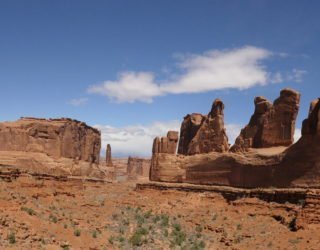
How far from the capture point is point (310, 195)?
1044 inches

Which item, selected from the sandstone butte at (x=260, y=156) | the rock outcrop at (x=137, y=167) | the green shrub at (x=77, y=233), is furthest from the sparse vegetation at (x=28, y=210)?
the rock outcrop at (x=137, y=167)

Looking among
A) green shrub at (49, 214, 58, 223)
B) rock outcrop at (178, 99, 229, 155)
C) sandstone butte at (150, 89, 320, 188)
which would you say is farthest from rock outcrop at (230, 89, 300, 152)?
green shrub at (49, 214, 58, 223)

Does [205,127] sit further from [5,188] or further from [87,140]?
[87,140]

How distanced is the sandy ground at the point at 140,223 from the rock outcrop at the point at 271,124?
23.5 feet

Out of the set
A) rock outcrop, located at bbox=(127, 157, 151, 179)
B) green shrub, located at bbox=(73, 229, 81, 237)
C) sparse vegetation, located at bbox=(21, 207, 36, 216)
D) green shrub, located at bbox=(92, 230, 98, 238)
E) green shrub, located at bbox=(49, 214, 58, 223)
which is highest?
rock outcrop, located at bbox=(127, 157, 151, 179)

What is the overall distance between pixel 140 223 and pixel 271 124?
51.5ft

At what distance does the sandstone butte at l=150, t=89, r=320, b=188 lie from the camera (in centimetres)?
3173

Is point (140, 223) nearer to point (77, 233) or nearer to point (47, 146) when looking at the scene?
point (77, 233)

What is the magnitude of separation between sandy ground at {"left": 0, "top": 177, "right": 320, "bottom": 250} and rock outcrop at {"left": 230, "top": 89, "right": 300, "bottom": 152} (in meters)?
7.16

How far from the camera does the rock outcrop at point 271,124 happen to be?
39250mm

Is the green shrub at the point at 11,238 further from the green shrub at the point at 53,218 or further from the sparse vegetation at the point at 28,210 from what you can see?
the green shrub at the point at 53,218

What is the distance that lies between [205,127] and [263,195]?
59.0 feet

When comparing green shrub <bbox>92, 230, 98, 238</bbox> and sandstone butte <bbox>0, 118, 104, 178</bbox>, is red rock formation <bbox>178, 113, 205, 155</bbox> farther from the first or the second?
green shrub <bbox>92, 230, 98, 238</bbox>

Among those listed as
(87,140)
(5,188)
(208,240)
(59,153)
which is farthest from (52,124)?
(208,240)
